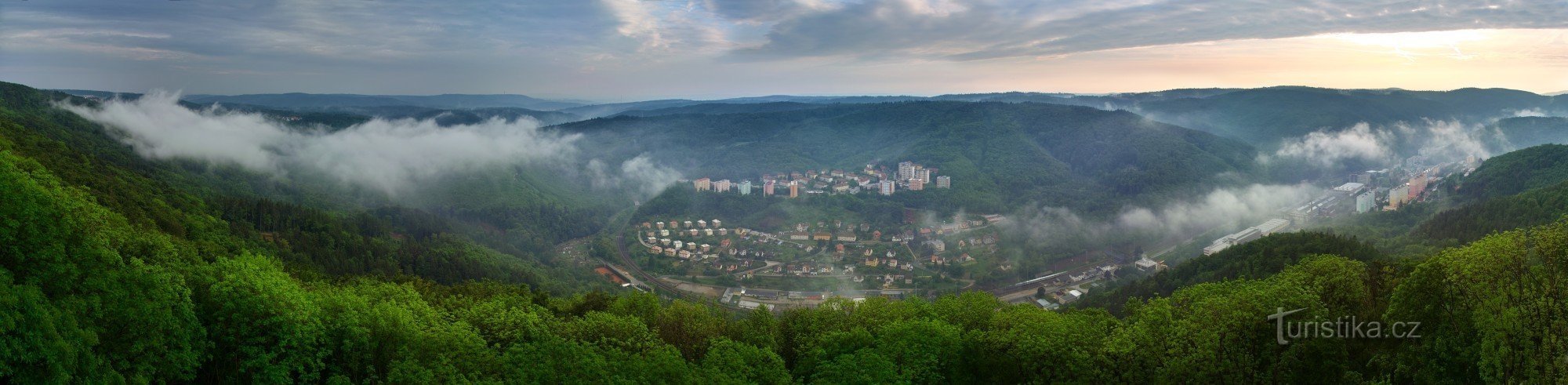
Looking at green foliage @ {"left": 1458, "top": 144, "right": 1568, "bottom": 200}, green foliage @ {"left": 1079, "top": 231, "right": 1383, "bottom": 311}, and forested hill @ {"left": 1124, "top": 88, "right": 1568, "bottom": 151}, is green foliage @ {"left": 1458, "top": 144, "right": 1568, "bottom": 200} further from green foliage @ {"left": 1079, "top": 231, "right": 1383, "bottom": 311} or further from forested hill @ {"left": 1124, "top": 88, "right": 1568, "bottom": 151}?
forested hill @ {"left": 1124, "top": 88, "right": 1568, "bottom": 151}

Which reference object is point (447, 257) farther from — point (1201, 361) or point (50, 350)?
point (1201, 361)

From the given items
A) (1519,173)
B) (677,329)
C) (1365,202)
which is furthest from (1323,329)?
(1365,202)

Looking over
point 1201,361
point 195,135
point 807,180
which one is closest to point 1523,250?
point 1201,361

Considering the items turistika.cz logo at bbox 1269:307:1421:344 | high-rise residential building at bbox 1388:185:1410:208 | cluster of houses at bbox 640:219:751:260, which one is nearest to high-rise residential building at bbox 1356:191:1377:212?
high-rise residential building at bbox 1388:185:1410:208

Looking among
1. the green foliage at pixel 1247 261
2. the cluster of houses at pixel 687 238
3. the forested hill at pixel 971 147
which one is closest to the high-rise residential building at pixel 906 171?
the forested hill at pixel 971 147

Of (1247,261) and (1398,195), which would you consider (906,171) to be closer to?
(1398,195)

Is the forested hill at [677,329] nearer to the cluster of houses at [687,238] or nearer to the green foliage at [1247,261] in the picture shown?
the green foliage at [1247,261]
